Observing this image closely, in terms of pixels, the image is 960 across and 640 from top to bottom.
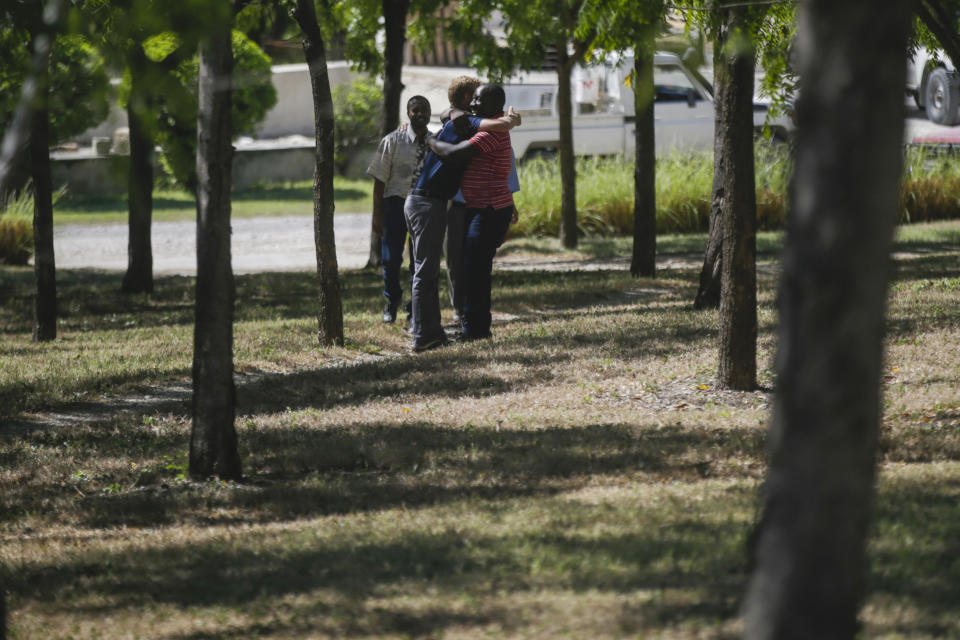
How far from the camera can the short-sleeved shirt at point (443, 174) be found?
29.1ft

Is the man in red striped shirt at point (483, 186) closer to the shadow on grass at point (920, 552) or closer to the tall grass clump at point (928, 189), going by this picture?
the shadow on grass at point (920, 552)

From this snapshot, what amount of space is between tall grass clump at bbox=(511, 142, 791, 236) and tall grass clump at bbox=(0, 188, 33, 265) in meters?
7.21

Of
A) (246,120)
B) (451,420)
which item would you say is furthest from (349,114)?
(451,420)

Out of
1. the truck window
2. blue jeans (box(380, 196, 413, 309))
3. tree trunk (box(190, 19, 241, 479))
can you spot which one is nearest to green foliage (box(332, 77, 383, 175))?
the truck window

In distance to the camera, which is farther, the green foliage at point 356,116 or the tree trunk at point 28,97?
the green foliage at point 356,116

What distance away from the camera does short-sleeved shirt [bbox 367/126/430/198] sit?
32.6ft

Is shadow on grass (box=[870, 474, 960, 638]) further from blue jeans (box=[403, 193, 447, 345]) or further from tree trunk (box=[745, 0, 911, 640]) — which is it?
blue jeans (box=[403, 193, 447, 345])

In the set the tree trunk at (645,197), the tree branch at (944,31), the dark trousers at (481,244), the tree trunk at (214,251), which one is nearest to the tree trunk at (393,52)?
the tree trunk at (645,197)

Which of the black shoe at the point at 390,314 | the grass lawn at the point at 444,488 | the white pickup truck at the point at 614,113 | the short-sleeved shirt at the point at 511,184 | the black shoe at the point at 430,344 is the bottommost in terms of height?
the grass lawn at the point at 444,488

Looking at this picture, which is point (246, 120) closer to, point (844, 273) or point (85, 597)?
point (85, 597)

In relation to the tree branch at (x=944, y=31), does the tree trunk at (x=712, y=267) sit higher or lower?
lower

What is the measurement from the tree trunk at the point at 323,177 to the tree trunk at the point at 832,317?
664 cm

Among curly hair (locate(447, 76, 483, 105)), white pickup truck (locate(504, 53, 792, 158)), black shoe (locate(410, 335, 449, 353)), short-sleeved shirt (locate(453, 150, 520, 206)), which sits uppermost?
white pickup truck (locate(504, 53, 792, 158))

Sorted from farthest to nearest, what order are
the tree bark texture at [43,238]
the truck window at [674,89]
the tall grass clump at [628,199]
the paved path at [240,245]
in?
the truck window at [674,89], the tall grass clump at [628,199], the paved path at [240,245], the tree bark texture at [43,238]
